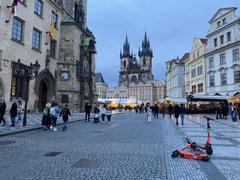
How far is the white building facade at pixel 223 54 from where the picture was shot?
1470 inches

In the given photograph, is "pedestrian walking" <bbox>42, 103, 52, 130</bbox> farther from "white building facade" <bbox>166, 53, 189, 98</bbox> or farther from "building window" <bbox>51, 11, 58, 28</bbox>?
"white building facade" <bbox>166, 53, 189, 98</bbox>

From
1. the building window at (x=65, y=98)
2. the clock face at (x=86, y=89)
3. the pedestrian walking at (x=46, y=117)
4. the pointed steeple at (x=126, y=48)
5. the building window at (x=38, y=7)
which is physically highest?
the pointed steeple at (x=126, y=48)

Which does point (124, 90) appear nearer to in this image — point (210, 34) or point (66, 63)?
point (210, 34)

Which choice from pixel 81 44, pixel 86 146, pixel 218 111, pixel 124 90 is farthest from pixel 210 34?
pixel 124 90

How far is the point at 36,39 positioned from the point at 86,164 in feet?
77.1

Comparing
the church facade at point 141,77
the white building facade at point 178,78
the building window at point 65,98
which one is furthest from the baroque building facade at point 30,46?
the church facade at point 141,77

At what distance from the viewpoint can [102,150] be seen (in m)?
8.16

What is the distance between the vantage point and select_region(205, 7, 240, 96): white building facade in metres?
37.3

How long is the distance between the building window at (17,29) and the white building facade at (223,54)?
30.7m

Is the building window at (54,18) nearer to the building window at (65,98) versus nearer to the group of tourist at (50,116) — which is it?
the building window at (65,98)

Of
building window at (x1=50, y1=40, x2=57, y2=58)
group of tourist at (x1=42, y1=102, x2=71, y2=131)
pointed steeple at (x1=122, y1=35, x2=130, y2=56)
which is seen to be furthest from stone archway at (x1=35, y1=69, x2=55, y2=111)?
pointed steeple at (x1=122, y1=35, x2=130, y2=56)

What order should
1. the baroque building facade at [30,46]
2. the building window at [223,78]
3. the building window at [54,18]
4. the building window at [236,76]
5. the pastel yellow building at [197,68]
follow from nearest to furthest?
the baroque building facade at [30,46]
the building window at [54,18]
the building window at [236,76]
the building window at [223,78]
the pastel yellow building at [197,68]

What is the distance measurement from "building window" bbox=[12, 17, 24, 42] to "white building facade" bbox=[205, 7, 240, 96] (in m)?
30.7

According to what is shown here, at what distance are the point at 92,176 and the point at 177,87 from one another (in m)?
63.7
